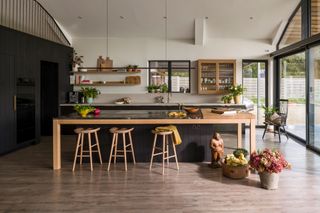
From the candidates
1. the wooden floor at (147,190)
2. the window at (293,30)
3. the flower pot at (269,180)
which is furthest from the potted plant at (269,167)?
the window at (293,30)

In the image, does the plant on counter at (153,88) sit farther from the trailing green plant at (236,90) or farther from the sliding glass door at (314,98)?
the sliding glass door at (314,98)

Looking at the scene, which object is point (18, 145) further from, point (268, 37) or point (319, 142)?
point (268, 37)

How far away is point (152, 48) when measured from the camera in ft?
28.2

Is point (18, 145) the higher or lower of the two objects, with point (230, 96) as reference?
lower

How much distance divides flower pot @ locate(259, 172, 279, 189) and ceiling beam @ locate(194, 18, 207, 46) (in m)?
5.30

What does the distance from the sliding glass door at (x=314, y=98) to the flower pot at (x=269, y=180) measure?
113 inches

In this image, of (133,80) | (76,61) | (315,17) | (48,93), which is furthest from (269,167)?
(76,61)

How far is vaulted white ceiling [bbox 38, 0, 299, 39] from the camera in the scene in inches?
272

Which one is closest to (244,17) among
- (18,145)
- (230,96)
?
(230,96)

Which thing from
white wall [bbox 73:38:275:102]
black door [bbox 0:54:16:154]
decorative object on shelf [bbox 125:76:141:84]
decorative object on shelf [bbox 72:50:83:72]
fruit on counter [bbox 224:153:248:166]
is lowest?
fruit on counter [bbox 224:153:248:166]

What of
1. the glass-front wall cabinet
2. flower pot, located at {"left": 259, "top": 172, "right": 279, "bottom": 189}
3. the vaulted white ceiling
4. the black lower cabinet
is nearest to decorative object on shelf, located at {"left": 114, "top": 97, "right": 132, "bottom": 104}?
the black lower cabinet

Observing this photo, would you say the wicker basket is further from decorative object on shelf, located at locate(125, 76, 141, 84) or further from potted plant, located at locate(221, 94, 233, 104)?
decorative object on shelf, located at locate(125, 76, 141, 84)

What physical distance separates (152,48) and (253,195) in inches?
242

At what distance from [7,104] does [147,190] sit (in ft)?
12.4
